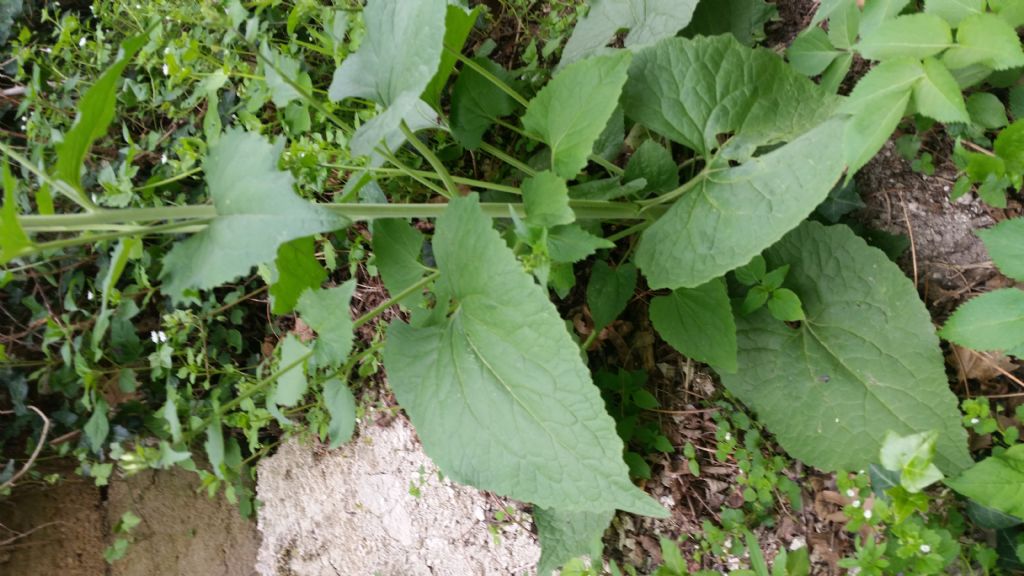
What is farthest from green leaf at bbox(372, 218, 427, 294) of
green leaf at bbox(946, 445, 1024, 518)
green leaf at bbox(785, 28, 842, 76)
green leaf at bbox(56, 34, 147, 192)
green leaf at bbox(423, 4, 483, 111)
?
green leaf at bbox(946, 445, 1024, 518)

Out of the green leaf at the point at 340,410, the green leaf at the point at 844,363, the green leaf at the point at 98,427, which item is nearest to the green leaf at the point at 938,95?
the green leaf at the point at 844,363

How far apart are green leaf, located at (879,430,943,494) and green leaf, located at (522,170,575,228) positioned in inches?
24.6

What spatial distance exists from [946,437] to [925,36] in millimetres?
673

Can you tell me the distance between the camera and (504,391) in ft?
3.84

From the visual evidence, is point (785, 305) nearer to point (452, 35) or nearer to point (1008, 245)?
point (1008, 245)

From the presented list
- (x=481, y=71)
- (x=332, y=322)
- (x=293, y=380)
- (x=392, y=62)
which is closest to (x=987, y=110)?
(x=481, y=71)

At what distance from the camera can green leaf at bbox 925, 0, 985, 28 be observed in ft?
3.47

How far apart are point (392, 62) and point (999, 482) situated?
1.22 m

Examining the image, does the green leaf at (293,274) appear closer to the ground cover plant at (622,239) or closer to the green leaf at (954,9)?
the ground cover plant at (622,239)

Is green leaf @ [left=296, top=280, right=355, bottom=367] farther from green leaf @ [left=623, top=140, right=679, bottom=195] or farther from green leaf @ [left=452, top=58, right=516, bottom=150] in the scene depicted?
green leaf @ [left=623, top=140, right=679, bottom=195]

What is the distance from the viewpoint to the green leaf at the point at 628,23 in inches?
53.2

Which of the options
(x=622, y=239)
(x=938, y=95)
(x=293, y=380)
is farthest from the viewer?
(x=622, y=239)

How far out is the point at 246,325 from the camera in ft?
7.23

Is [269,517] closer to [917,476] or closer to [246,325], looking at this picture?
[246,325]
